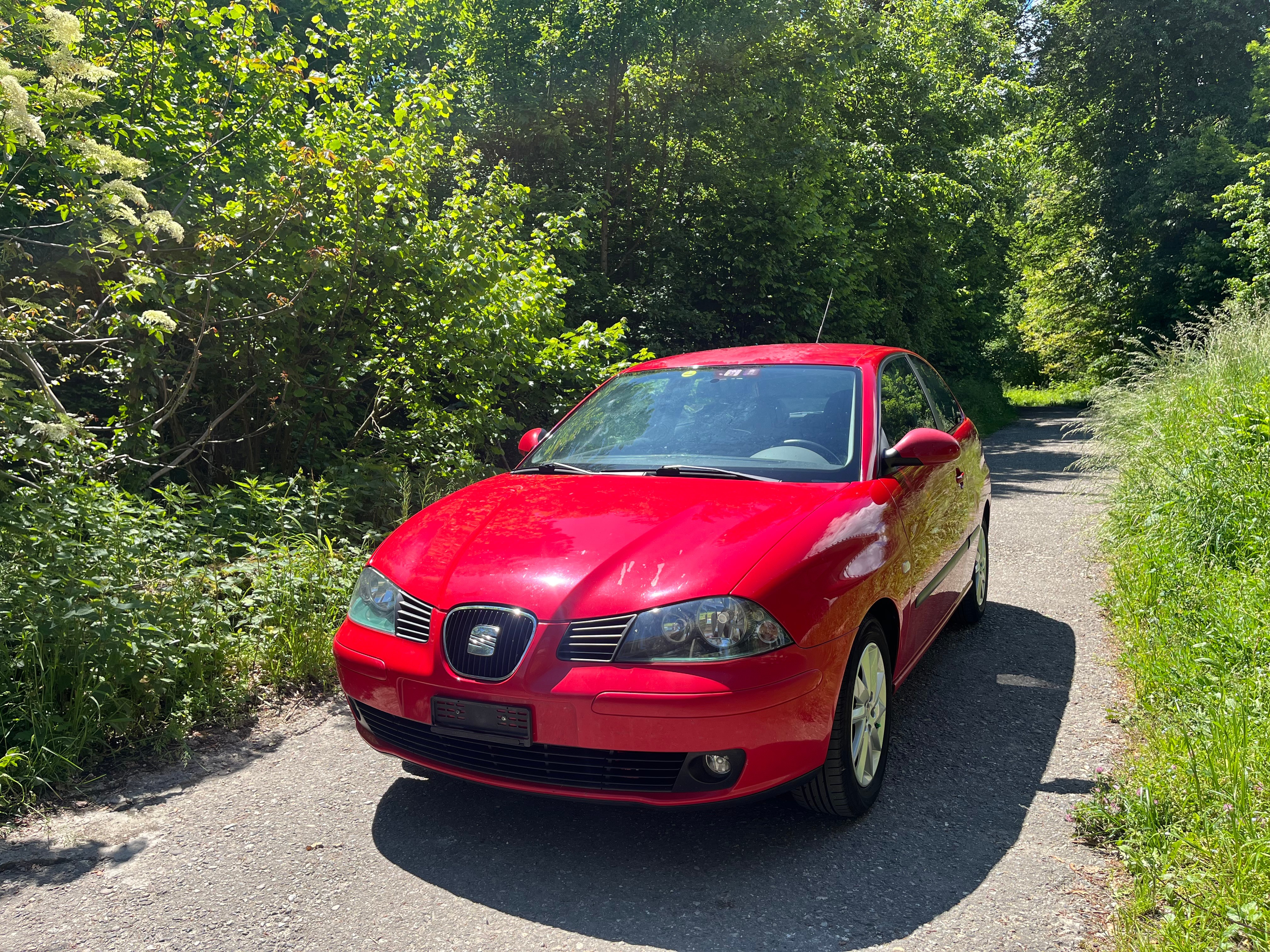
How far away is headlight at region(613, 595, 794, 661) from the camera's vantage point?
307 cm

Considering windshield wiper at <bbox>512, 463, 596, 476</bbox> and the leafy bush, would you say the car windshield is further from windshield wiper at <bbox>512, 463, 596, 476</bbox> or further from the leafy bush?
the leafy bush

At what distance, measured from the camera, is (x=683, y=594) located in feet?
10.3

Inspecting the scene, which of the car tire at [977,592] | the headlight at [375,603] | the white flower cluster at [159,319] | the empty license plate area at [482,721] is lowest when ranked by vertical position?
the car tire at [977,592]

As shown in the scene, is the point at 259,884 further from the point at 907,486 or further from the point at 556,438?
the point at 907,486

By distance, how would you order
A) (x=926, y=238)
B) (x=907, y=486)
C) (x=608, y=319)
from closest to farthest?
(x=907, y=486) → (x=608, y=319) → (x=926, y=238)

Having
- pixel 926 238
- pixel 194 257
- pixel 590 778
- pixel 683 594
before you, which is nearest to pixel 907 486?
pixel 683 594

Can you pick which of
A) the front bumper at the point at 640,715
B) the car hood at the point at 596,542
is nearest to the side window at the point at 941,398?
the car hood at the point at 596,542

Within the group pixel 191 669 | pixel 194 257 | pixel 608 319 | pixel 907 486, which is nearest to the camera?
pixel 907 486

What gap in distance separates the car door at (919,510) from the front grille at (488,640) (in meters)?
1.64

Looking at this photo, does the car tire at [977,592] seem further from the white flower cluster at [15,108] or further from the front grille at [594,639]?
the white flower cluster at [15,108]

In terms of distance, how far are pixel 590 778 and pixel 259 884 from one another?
113 centimetres

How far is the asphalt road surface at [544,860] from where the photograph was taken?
291 centimetres

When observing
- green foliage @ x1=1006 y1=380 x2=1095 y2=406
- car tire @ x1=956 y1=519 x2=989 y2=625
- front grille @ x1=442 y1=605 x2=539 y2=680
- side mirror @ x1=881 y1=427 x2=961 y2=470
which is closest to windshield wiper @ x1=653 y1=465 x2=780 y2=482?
side mirror @ x1=881 y1=427 x2=961 y2=470

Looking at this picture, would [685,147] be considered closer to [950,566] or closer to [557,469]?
[950,566]
